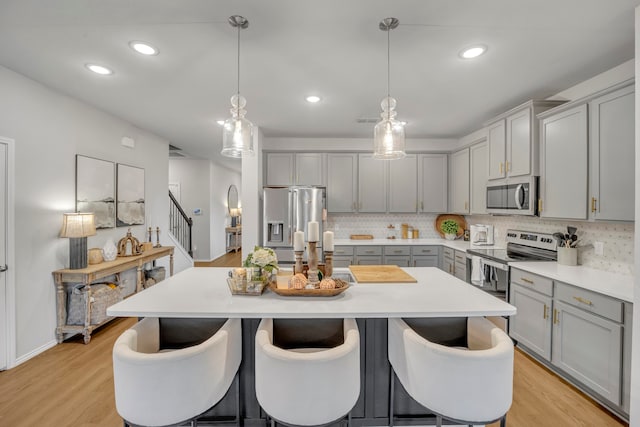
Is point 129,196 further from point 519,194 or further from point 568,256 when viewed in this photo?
point 568,256

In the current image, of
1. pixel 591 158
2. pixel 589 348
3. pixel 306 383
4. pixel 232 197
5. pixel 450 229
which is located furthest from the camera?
pixel 232 197

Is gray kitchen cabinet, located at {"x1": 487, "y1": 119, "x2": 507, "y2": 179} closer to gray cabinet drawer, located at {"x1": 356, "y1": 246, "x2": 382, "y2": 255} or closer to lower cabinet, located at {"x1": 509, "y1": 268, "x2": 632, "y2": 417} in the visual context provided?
lower cabinet, located at {"x1": 509, "y1": 268, "x2": 632, "y2": 417}

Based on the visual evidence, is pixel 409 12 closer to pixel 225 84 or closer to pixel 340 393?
pixel 225 84

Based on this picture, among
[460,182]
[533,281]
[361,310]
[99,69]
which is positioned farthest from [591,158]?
[99,69]

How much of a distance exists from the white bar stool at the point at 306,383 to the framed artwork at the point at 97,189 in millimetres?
3258

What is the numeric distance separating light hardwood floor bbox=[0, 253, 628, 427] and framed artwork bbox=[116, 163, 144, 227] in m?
1.78

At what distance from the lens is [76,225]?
3000 mm

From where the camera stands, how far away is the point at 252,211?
423 cm

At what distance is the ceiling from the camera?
1.77m

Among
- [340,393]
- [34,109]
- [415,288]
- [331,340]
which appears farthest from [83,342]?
[415,288]

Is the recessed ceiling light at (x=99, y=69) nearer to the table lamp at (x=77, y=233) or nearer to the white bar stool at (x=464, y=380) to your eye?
the table lamp at (x=77, y=233)

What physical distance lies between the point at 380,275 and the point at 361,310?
0.77 meters

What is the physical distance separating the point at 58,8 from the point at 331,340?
2574 mm

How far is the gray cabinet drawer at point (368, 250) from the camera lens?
15.0ft
